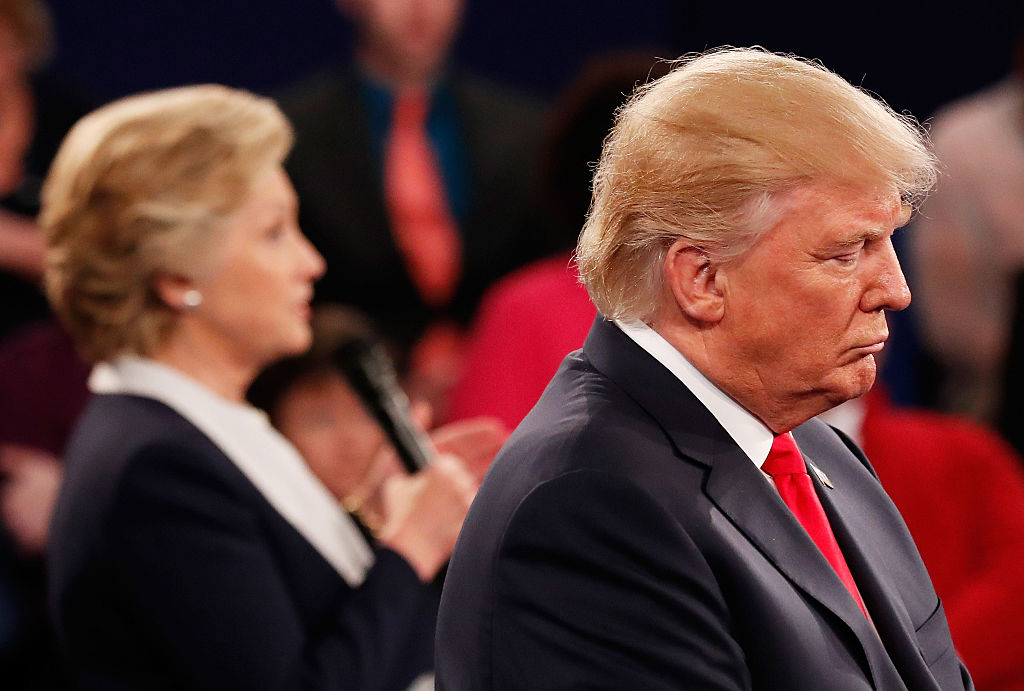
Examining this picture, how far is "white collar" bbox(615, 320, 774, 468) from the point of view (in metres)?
1.41

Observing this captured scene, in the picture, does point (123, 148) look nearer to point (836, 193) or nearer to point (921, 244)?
point (836, 193)

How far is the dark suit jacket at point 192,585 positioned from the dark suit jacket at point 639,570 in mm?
615

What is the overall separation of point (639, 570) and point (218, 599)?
84 centimetres

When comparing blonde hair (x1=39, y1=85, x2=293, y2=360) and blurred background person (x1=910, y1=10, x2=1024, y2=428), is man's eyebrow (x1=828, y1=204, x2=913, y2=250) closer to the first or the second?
blonde hair (x1=39, y1=85, x2=293, y2=360)

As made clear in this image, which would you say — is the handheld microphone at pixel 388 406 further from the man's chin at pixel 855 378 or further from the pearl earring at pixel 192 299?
the man's chin at pixel 855 378

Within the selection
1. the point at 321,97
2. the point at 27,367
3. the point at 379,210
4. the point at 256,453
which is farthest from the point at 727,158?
the point at 321,97

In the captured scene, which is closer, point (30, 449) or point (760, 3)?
point (30, 449)

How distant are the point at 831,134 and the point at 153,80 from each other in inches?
127

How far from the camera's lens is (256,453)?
2.20m

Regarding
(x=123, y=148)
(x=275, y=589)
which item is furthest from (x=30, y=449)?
(x=275, y=589)

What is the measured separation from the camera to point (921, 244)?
166 inches

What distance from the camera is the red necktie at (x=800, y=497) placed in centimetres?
145

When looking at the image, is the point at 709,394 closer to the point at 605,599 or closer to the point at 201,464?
the point at 605,599

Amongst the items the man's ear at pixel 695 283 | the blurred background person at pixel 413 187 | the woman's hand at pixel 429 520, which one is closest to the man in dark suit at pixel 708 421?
the man's ear at pixel 695 283
